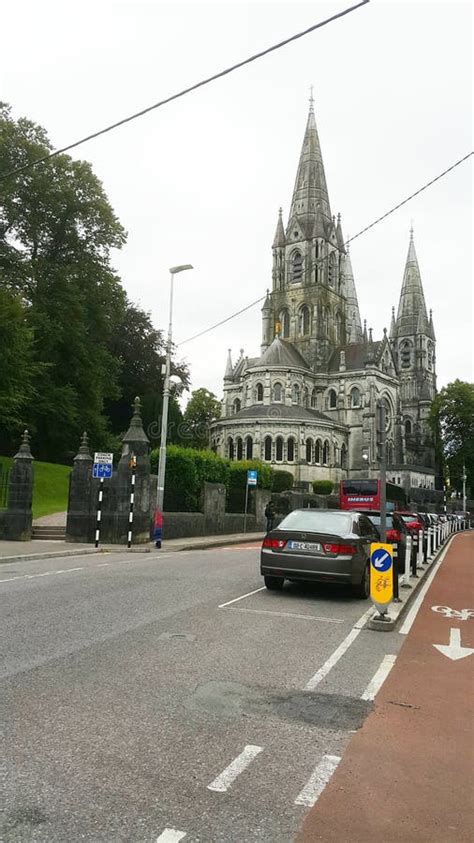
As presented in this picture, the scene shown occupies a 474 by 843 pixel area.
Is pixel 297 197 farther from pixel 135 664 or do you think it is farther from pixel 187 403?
pixel 135 664

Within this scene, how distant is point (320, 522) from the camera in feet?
37.2

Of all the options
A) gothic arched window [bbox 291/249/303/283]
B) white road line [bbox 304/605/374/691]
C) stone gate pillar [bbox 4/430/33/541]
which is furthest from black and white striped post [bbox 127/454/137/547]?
gothic arched window [bbox 291/249/303/283]

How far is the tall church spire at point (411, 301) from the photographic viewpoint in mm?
101600

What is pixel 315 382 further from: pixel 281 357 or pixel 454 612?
pixel 454 612

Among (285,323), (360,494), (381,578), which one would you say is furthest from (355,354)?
(381,578)

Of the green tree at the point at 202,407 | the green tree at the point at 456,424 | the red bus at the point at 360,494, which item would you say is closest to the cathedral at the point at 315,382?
the green tree at the point at 202,407

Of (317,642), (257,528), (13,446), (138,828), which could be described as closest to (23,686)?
(138,828)

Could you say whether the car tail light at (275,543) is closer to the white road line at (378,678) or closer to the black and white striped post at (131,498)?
the white road line at (378,678)

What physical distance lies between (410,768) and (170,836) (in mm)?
1706

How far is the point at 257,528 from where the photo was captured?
3578 cm

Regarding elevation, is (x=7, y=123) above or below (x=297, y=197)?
below

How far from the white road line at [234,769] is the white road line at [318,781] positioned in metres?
0.39

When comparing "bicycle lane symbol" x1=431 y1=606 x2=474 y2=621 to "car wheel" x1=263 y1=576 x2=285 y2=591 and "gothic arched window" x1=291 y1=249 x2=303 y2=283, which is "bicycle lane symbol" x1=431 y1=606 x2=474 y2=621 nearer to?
"car wheel" x1=263 y1=576 x2=285 y2=591

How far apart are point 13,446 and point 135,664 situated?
36731 millimetres
